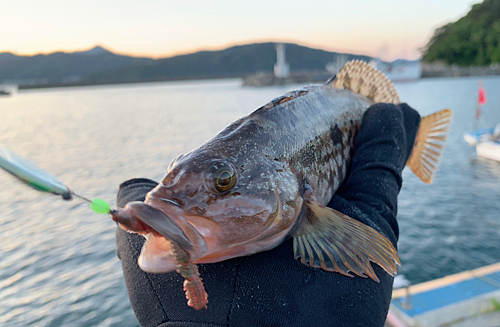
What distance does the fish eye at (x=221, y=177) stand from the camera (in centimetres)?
177

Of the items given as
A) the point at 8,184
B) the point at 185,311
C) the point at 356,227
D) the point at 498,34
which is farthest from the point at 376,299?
the point at 498,34

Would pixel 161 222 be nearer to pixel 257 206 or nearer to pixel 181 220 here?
pixel 181 220

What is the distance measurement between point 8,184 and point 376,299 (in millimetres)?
22131

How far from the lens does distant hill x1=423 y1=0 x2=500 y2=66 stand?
4353 inches

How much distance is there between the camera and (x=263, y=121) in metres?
2.24

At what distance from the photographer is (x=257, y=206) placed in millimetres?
1832

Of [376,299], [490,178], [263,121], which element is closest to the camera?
[376,299]

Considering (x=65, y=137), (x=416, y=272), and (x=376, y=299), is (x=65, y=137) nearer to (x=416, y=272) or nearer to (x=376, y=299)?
(x=416, y=272)

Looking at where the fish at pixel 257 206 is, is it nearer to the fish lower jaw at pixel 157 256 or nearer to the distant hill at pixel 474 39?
the fish lower jaw at pixel 157 256

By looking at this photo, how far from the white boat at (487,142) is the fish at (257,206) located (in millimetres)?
24595

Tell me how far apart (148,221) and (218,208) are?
0.40 metres

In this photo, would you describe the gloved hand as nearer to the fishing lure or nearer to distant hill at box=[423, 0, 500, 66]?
the fishing lure

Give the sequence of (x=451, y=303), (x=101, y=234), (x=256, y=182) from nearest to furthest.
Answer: (x=256, y=182)
(x=451, y=303)
(x=101, y=234)

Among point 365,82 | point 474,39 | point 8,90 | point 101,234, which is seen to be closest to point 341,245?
point 365,82
